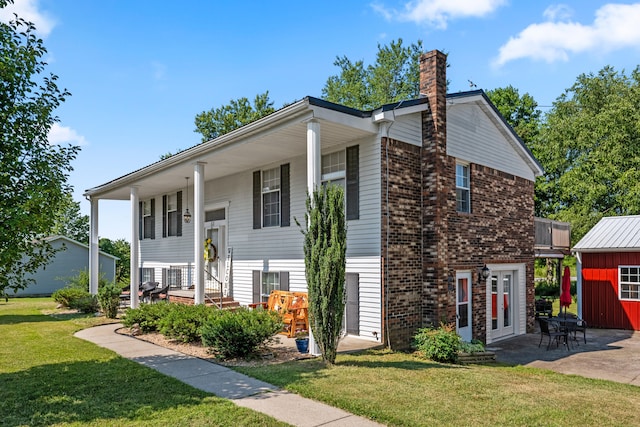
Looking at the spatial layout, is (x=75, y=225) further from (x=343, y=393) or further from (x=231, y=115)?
(x=343, y=393)

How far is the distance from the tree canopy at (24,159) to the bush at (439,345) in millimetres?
7678

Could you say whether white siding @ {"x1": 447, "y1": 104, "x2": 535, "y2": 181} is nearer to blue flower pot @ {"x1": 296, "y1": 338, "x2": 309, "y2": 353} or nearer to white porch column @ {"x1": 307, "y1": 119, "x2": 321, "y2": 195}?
white porch column @ {"x1": 307, "y1": 119, "x2": 321, "y2": 195}

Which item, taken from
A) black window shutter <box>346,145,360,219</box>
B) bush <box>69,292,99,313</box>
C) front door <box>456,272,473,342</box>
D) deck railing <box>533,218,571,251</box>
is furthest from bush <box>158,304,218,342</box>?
deck railing <box>533,218,571,251</box>

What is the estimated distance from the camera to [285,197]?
13.5 m

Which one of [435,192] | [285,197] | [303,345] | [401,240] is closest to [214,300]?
[285,197]

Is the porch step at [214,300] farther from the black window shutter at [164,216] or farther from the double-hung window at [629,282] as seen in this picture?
the double-hung window at [629,282]

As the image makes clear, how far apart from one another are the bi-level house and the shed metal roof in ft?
8.90

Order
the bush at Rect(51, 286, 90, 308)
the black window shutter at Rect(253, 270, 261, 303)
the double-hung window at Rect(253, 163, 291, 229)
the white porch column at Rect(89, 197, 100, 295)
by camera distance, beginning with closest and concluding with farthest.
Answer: the double-hung window at Rect(253, 163, 291, 229) → the black window shutter at Rect(253, 270, 261, 303) → the bush at Rect(51, 286, 90, 308) → the white porch column at Rect(89, 197, 100, 295)

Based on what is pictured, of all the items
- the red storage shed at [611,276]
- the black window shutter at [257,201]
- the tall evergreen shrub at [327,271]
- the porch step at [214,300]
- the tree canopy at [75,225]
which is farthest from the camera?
the tree canopy at [75,225]

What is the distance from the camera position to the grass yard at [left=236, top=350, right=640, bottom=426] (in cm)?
595

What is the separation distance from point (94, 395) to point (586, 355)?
11375mm

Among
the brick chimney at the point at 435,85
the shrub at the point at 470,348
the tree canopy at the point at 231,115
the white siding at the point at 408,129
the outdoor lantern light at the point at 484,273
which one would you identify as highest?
the tree canopy at the point at 231,115

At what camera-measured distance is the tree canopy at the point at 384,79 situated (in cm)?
3772

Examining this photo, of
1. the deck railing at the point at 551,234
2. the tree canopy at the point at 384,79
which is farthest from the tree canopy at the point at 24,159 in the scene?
the tree canopy at the point at 384,79
